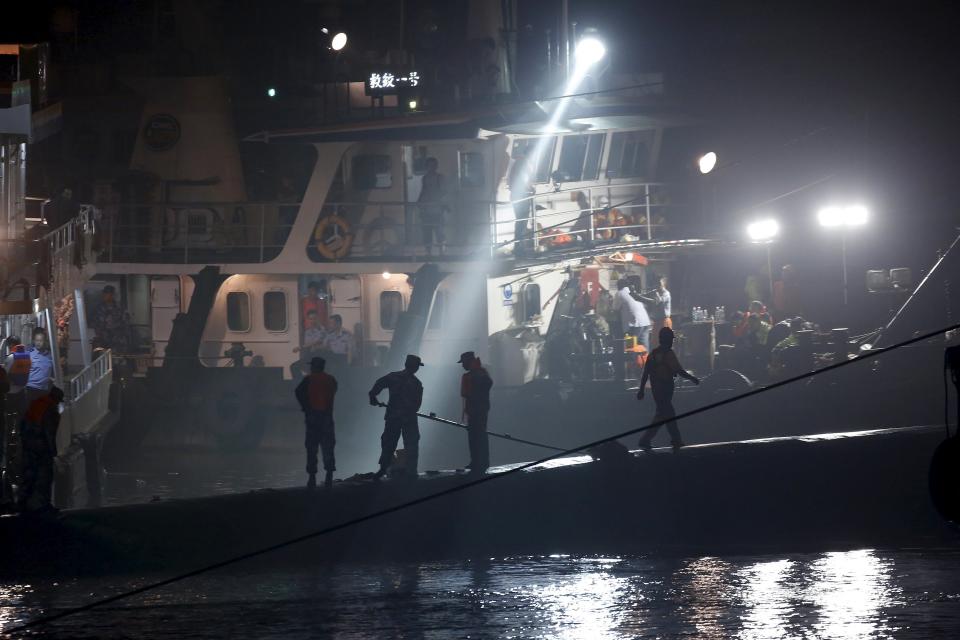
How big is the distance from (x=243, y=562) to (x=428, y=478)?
246cm

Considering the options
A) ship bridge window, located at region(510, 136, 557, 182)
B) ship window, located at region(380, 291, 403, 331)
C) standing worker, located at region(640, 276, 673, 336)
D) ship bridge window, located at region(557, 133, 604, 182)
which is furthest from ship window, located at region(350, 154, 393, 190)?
standing worker, located at region(640, 276, 673, 336)

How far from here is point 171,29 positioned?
32188 millimetres

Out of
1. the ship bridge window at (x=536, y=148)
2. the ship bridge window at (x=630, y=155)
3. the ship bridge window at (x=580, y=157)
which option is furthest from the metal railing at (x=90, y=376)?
the ship bridge window at (x=630, y=155)

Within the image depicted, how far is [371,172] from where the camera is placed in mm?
25781

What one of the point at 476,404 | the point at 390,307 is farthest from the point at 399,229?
the point at 476,404

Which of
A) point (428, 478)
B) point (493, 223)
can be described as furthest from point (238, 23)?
point (428, 478)

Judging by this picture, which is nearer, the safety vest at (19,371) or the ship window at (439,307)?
the safety vest at (19,371)

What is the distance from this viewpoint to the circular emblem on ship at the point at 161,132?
27.9 meters

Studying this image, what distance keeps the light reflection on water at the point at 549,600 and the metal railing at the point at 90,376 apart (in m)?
6.24

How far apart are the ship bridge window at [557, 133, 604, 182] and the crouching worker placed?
13.4 meters

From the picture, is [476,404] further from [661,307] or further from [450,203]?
[450,203]

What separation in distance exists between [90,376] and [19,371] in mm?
2518

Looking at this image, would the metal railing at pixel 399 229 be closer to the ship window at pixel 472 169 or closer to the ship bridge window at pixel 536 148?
the ship window at pixel 472 169

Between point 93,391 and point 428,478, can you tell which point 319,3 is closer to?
point 93,391
